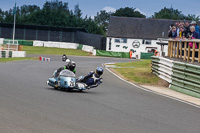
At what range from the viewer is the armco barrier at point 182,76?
1624cm

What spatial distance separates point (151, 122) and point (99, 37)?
59528 millimetres

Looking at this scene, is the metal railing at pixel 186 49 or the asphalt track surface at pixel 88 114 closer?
the asphalt track surface at pixel 88 114

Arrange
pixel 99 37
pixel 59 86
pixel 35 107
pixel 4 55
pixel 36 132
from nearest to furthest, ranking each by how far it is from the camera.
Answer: pixel 36 132 → pixel 35 107 → pixel 59 86 → pixel 4 55 → pixel 99 37

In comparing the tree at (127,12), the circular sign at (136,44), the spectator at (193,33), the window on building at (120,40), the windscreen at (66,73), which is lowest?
the windscreen at (66,73)

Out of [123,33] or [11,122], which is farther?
[123,33]

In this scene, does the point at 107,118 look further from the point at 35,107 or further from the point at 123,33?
the point at 123,33

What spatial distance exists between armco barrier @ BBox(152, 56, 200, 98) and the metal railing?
62cm

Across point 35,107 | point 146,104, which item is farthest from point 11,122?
point 146,104

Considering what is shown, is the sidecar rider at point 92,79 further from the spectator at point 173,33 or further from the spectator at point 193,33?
the spectator at point 173,33

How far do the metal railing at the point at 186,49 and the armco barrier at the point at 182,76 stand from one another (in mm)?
615

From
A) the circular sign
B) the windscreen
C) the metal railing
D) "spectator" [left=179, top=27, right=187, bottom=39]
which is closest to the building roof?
the circular sign

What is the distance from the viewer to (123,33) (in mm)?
71062

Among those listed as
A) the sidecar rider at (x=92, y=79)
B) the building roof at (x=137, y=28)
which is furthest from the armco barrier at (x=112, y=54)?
the sidecar rider at (x=92, y=79)

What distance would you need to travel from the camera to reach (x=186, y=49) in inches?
757
